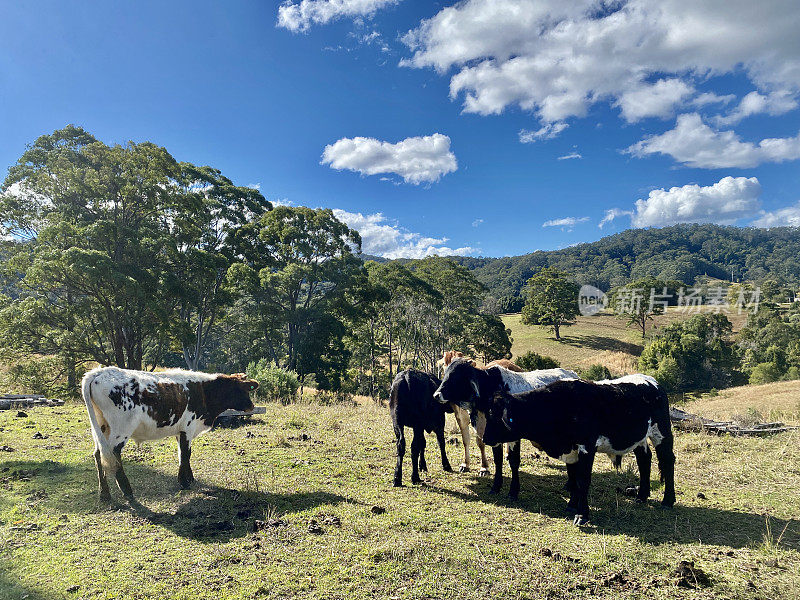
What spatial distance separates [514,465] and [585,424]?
58.7 inches

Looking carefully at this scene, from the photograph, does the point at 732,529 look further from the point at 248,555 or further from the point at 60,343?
the point at 60,343

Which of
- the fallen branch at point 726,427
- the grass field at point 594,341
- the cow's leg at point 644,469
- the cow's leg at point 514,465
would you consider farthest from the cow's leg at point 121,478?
the grass field at point 594,341

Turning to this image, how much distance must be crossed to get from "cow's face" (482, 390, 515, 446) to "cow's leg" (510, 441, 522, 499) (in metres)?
0.36

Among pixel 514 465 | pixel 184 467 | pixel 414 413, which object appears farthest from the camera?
pixel 414 413

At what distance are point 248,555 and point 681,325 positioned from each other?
66627mm

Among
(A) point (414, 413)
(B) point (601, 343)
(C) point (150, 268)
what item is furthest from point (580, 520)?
(B) point (601, 343)

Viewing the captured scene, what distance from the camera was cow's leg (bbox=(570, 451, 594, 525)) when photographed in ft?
18.4

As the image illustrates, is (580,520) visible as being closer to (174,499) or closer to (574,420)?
(574,420)

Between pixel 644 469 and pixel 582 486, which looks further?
pixel 644 469

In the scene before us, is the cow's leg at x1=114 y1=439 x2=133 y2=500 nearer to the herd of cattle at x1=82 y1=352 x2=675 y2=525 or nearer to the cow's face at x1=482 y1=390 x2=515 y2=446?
the herd of cattle at x1=82 y1=352 x2=675 y2=525

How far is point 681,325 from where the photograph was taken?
2207 inches

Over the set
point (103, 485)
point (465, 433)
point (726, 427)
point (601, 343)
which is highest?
point (103, 485)

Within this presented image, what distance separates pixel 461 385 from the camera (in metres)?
6.82

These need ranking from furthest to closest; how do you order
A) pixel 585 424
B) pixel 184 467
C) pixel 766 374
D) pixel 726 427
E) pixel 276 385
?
pixel 766 374
pixel 276 385
pixel 726 427
pixel 184 467
pixel 585 424
